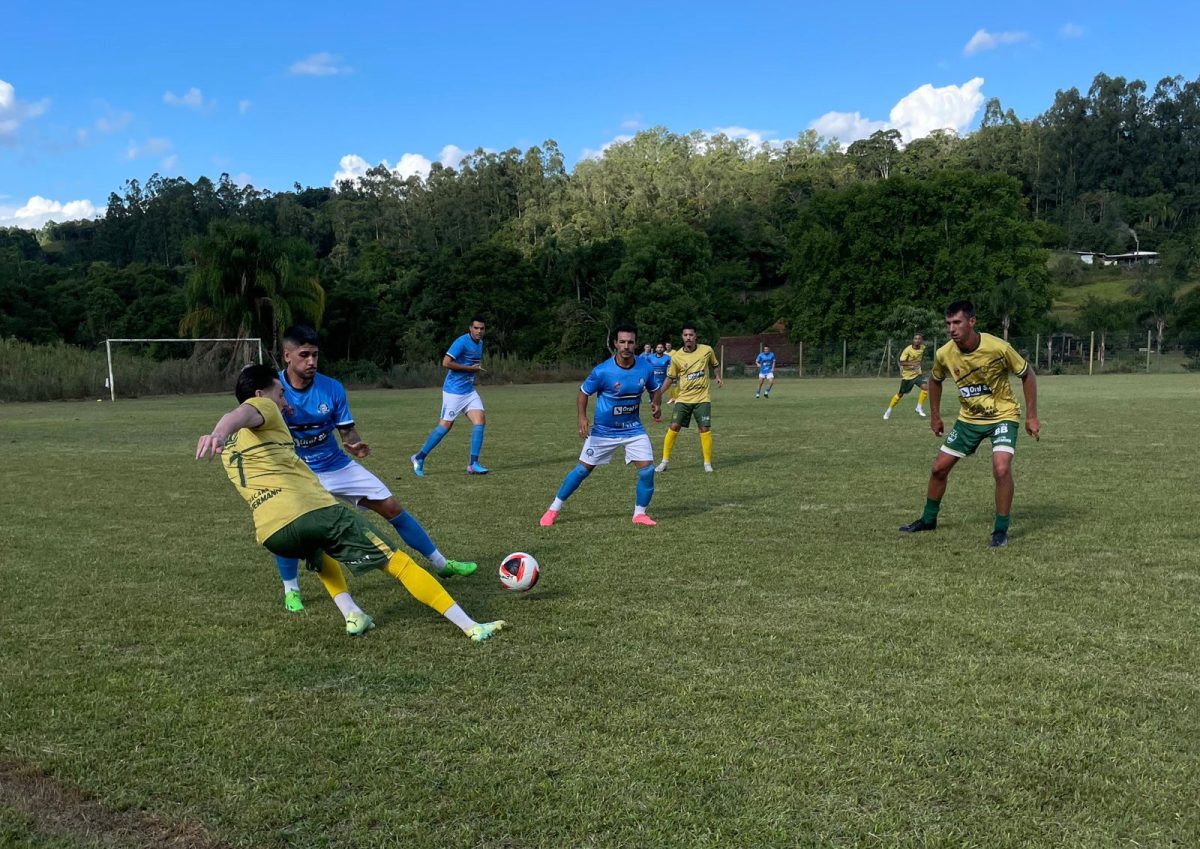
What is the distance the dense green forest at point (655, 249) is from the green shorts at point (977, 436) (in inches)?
1590

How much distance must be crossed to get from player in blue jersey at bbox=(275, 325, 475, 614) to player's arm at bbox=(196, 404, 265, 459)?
121 cm

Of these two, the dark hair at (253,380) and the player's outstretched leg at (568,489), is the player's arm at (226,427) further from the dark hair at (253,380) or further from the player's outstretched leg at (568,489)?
the player's outstretched leg at (568,489)

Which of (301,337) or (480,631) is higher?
(301,337)

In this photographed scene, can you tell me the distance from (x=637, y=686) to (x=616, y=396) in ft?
14.5

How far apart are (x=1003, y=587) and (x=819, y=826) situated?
3459mm

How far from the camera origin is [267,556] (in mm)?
7133

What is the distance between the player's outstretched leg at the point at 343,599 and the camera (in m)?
5.06

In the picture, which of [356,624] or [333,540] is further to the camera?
[356,624]

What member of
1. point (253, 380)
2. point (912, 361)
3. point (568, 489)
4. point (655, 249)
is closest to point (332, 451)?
point (253, 380)

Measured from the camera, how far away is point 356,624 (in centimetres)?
505

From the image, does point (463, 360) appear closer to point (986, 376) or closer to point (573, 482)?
point (573, 482)

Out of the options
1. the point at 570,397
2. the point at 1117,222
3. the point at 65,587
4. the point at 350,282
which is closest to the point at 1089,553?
the point at 65,587

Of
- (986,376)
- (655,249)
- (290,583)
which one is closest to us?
(290,583)

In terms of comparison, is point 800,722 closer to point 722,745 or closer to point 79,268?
point 722,745
